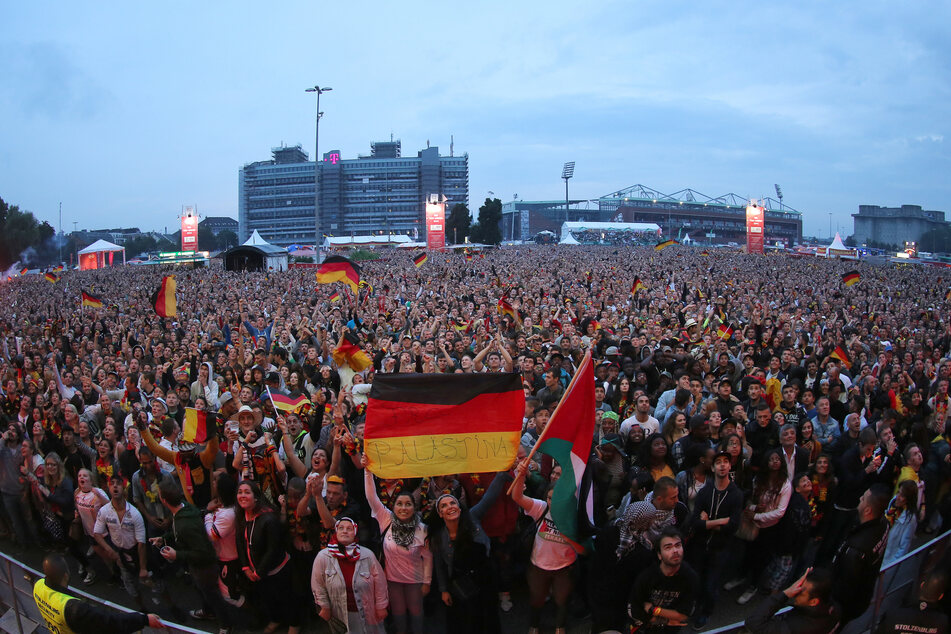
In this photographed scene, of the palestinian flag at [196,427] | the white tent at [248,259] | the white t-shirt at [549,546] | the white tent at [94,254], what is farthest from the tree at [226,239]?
the white t-shirt at [549,546]

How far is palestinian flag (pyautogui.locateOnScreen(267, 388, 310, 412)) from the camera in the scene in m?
6.28

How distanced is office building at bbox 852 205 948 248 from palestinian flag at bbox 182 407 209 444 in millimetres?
195595

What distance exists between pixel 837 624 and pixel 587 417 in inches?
67.6

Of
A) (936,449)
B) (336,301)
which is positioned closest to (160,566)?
(936,449)

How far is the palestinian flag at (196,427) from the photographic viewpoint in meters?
5.57

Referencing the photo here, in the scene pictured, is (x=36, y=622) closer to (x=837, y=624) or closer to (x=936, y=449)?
(x=837, y=624)

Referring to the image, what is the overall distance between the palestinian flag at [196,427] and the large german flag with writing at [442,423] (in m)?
2.06

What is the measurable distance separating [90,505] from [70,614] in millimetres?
1928

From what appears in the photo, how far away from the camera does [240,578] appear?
4641 mm

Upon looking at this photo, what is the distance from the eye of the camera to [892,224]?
178 m

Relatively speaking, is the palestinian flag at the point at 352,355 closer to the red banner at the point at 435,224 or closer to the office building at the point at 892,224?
the red banner at the point at 435,224

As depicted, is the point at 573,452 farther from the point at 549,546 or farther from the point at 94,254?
the point at 94,254

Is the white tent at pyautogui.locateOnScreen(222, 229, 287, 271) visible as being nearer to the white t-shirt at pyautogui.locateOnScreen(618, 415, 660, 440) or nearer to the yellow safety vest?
the white t-shirt at pyautogui.locateOnScreen(618, 415, 660, 440)

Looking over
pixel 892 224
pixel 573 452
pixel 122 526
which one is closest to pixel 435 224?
pixel 122 526
